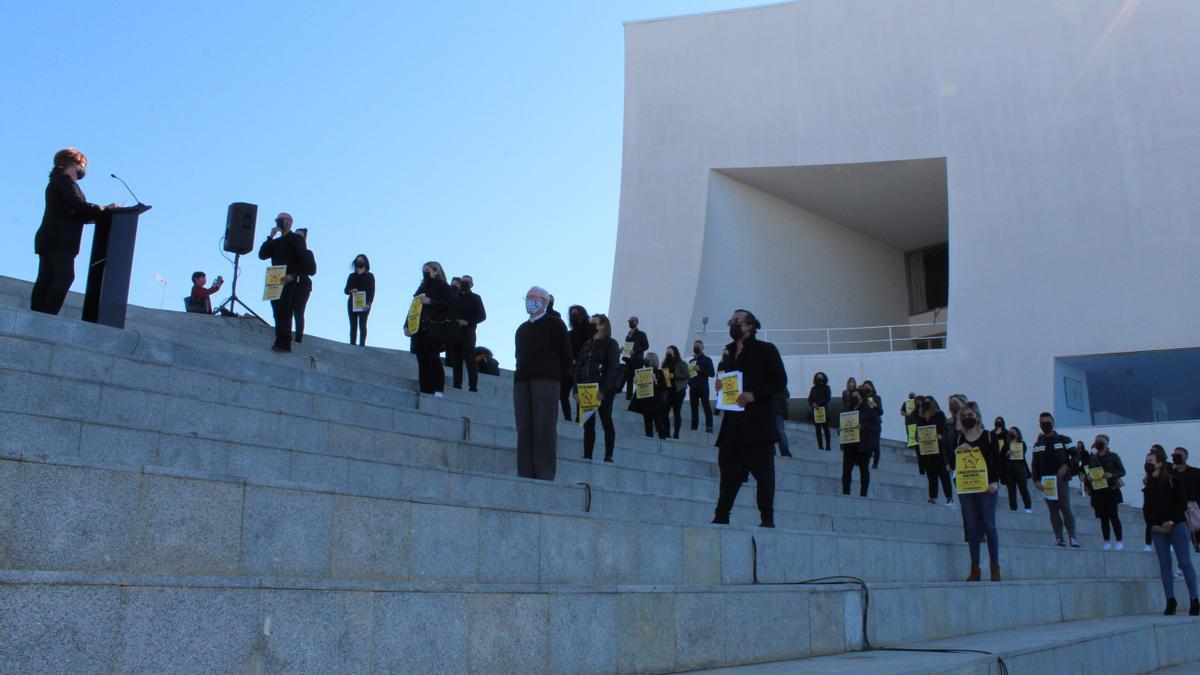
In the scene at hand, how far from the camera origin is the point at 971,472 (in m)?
8.24

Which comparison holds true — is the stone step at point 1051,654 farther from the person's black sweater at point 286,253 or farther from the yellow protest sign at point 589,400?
the person's black sweater at point 286,253

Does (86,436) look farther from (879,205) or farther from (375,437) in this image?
(879,205)

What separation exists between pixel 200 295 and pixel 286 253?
4292mm

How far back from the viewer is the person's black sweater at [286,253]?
10071 millimetres

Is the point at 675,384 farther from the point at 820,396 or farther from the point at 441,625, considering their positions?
the point at 441,625

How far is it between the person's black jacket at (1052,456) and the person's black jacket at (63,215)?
33.7 ft

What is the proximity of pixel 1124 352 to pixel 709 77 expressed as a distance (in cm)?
1019

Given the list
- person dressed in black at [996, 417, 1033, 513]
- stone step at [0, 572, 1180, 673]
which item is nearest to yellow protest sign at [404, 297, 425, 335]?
stone step at [0, 572, 1180, 673]

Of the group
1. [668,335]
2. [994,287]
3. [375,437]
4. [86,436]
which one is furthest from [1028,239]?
[86,436]

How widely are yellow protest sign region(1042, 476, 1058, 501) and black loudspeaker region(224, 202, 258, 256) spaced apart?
955 centimetres

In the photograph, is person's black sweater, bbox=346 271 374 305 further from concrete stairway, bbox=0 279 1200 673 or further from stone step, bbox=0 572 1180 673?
stone step, bbox=0 572 1180 673

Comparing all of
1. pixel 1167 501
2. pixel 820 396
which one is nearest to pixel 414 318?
pixel 820 396

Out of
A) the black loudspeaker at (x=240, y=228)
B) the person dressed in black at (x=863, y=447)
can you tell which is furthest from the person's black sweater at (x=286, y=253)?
the person dressed in black at (x=863, y=447)

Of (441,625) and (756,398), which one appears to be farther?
(756,398)
